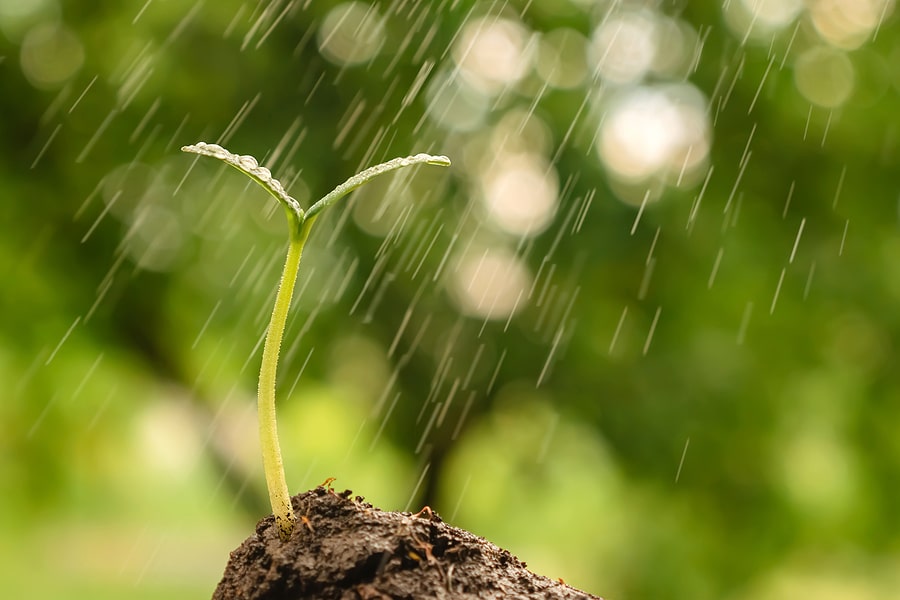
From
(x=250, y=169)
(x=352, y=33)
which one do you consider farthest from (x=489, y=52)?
(x=250, y=169)

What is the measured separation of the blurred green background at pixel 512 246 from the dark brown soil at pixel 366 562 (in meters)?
4.54

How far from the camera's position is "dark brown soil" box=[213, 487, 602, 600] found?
878 mm

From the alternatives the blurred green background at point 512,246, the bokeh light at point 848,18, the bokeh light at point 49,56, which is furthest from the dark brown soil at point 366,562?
the bokeh light at point 848,18

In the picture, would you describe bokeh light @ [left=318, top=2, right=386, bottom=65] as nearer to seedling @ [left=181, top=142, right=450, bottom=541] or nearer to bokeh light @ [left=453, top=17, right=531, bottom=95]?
bokeh light @ [left=453, top=17, right=531, bottom=95]

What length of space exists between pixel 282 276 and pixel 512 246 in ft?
16.3

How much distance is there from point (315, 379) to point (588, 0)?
309cm

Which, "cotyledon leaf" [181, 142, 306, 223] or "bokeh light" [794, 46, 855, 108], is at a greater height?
"bokeh light" [794, 46, 855, 108]

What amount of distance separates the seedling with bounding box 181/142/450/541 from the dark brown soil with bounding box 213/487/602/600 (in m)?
0.03

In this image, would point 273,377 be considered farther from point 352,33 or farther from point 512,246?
point 352,33

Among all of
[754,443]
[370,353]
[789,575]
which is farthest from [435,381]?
[789,575]

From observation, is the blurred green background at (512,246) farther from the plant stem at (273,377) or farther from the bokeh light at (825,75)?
the plant stem at (273,377)

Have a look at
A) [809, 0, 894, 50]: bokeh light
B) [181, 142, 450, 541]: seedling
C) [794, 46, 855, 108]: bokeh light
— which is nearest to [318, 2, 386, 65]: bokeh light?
[794, 46, 855, 108]: bokeh light

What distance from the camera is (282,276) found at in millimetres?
877

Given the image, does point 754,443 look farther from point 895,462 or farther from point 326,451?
point 326,451
